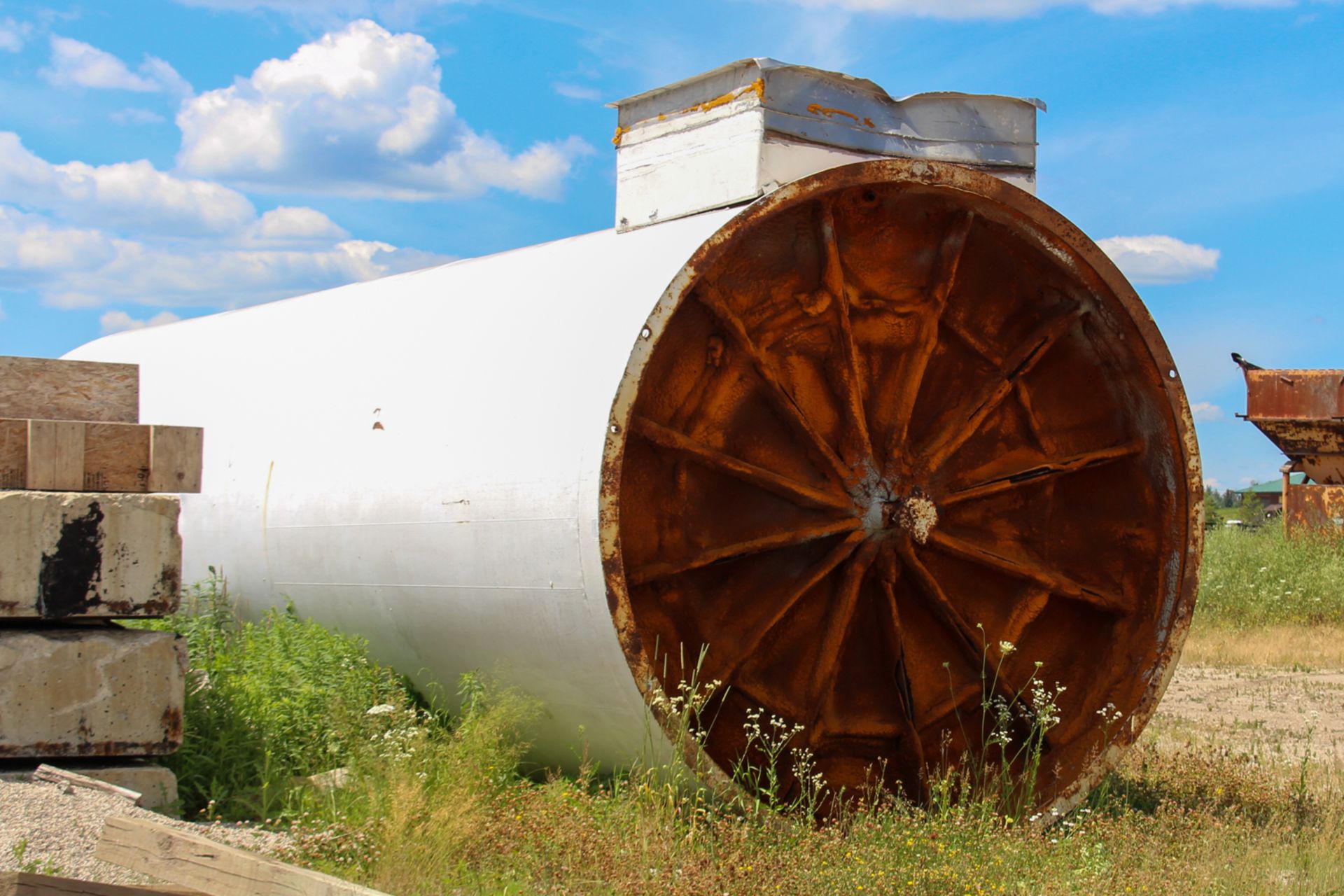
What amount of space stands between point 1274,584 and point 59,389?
11.3 meters

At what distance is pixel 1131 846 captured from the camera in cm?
449

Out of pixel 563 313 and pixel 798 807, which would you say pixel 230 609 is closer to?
pixel 563 313

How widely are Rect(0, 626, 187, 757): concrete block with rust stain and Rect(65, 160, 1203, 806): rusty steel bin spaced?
78 cm

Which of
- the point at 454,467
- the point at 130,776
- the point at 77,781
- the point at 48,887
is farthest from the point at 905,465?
the point at 48,887

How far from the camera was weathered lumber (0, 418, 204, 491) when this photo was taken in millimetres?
4527

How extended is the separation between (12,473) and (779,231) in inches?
109

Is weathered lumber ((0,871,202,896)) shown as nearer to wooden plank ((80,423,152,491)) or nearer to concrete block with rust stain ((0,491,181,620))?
concrete block with rust stain ((0,491,181,620))

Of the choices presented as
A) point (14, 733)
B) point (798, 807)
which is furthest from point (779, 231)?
point (14, 733)

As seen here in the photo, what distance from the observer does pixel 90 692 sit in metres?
4.48

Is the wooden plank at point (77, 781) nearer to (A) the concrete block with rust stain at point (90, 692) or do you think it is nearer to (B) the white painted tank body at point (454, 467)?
(A) the concrete block with rust stain at point (90, 692)

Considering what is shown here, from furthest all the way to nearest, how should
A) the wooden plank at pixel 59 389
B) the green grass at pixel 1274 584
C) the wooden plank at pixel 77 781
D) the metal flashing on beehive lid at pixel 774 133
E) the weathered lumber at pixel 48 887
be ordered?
the green grass at pixel 1274 584 < the metal flashing on beehive lid at pixel 774 133 < the wooden plank at pixel 59 389 < the wooden plank at pixel 77 781 < the weathered lumber at pixel 48 887

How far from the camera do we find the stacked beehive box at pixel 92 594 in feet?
14.4

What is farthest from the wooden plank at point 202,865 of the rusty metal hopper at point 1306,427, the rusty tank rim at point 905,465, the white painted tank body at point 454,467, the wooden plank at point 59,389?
the rusty metal hopper at point 1306,427

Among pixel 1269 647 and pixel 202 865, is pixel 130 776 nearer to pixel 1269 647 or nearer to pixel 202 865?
pixel 202 865
